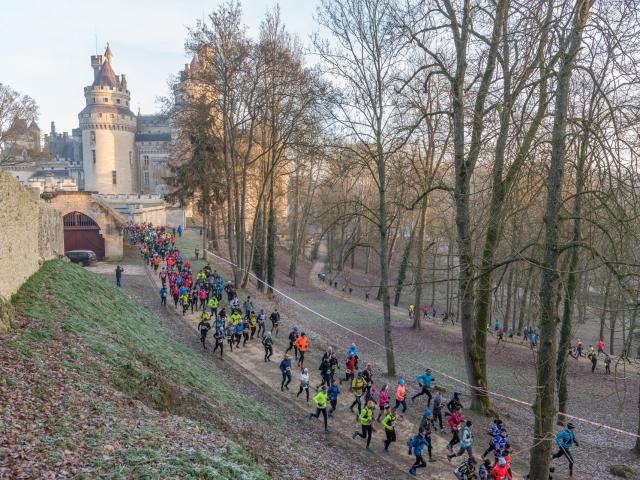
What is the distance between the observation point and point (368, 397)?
43.1 feet

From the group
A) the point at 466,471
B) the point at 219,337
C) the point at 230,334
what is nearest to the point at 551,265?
the point at 466,471

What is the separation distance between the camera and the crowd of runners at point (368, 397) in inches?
452

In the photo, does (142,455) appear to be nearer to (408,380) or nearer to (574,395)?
(408,380)

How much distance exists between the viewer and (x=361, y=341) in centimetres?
2562

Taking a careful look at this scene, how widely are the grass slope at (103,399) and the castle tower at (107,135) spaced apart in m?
→ 72.4

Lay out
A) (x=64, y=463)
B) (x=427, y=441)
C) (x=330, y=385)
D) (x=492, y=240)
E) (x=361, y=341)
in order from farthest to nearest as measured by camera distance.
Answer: (x=361, y=341), (x=330, y=385), (x=492, y=240), (x=427, y=441), (x=64, y=463)

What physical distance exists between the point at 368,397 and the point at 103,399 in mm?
6966

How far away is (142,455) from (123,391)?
3.19m

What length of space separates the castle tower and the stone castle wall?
226ft

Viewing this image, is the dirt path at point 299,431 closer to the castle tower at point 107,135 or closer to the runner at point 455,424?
the runner at point 455,424

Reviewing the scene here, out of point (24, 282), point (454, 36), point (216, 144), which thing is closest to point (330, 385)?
point (24, 282)

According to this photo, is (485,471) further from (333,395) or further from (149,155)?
(149,155)

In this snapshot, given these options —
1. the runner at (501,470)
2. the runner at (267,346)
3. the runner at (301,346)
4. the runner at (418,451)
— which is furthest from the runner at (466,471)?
the runner at (267,346)

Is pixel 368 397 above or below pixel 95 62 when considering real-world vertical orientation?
below
